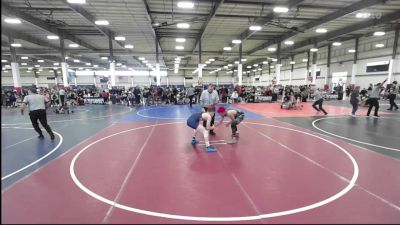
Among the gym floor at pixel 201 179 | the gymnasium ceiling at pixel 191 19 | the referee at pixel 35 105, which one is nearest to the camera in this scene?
the gym floor at pixel 201 179

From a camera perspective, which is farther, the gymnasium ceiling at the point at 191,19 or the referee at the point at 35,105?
the gymnasium ceiling at the point at 191,19

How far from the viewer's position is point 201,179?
15.3 ft

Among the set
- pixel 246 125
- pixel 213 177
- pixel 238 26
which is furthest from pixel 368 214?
pixel 238 26

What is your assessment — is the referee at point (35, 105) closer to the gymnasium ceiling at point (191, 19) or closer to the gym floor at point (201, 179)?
the gym floor at point (201, 179)

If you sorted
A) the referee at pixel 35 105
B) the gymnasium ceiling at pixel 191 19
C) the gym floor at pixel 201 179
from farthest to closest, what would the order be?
1. the gymnasium ceiling at pixel 191 19
2. the referee at pixel 35 105
3. the gym floor at pixel 201 179

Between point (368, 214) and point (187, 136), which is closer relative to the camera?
point (368, 214)

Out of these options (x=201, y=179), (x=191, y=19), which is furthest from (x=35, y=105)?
(x=191, y=19)

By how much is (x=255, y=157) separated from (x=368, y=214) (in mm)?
2786

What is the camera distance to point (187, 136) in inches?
329

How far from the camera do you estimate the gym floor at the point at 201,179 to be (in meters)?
3.43

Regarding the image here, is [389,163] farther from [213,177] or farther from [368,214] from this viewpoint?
[213,177]

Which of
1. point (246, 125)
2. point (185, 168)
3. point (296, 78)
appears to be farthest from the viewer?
point (296, 78)

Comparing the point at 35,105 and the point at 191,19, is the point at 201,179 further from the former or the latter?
the point at 191,19

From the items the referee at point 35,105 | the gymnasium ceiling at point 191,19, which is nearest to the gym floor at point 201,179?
the referee at point 35,105
